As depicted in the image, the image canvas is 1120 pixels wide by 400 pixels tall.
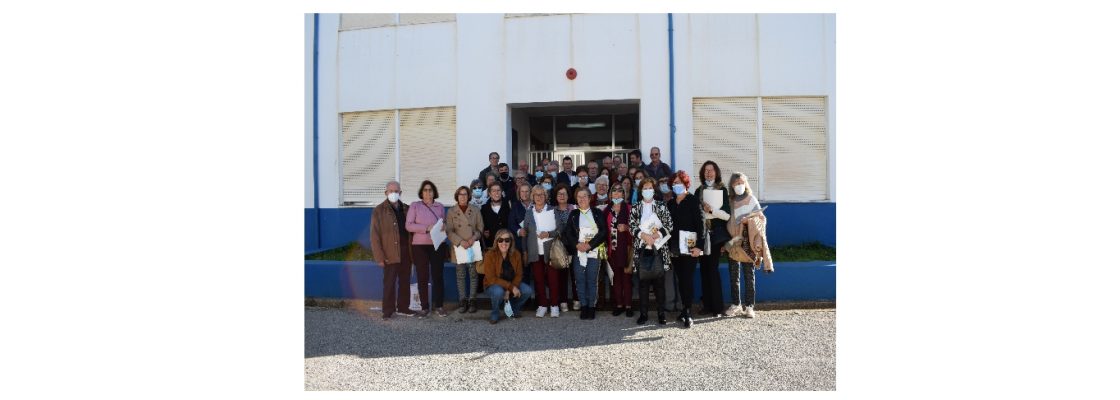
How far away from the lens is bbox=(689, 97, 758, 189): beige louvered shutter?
945cm

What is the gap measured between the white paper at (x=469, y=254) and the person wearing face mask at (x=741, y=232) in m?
2.81

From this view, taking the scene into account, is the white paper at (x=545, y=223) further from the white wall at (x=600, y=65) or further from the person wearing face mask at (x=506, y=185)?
the white wall at (x=600, y=65)

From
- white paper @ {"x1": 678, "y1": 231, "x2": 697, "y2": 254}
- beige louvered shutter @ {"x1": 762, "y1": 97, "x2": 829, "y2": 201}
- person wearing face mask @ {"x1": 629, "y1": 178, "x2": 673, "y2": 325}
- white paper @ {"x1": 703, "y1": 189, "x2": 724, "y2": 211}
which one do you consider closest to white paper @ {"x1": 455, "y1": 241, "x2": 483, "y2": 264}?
person wearing face mask @ {"x1": 629, "y1": 178, "x2": 673, "y2": 325}

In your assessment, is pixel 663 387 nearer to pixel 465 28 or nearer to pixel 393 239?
pixel 393 239

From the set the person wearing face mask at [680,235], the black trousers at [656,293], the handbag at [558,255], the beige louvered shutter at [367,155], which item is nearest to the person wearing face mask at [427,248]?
the handbag at [558,255]

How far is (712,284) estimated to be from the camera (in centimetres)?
650

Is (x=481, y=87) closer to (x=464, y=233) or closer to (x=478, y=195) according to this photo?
(x=478, y=195)

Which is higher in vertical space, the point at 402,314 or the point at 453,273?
the point at 453,273

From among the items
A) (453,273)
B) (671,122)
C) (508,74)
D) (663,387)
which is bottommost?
(663,387)

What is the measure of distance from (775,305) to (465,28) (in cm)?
648

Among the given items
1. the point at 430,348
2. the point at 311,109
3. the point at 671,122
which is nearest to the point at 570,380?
the point at 430,348

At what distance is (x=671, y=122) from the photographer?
9.41 m

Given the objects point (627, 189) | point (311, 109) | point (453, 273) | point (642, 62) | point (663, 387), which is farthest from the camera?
point (311, 109)

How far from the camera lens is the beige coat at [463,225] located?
22.0 ft
